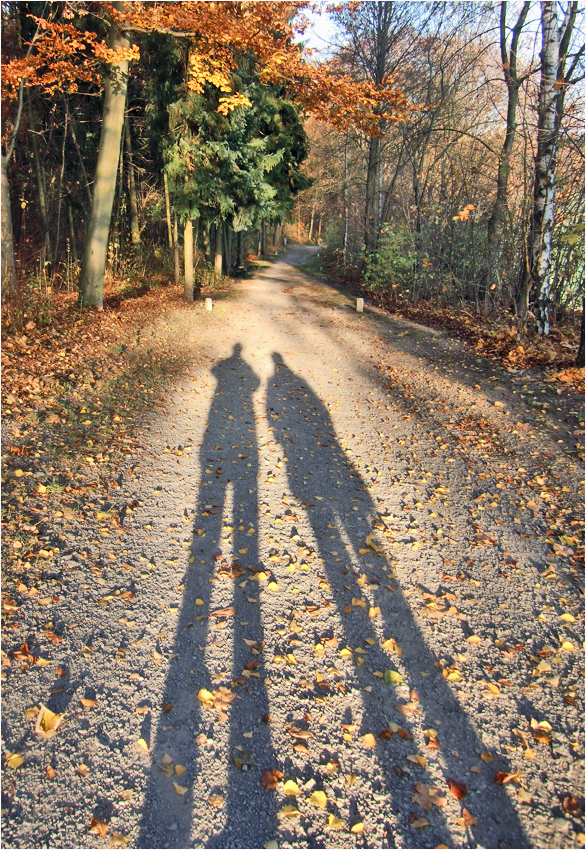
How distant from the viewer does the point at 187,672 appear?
350cm

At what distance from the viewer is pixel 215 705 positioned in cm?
328

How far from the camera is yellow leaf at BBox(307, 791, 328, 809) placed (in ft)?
9.02

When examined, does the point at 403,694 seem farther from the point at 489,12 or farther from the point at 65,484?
the point at 489,12

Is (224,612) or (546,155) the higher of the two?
(546,155)

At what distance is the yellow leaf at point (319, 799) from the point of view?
9.02ft

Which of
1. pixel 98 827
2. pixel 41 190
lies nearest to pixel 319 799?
pixel 98 827

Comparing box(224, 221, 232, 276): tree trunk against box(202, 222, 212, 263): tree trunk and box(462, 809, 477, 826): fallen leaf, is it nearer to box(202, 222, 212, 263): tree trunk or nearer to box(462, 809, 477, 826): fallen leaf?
box(202, 222, 212, 263): tree trunk

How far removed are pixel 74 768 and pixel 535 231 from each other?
11467 millimetres

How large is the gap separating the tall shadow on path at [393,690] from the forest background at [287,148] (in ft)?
18.7

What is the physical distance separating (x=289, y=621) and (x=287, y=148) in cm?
2003

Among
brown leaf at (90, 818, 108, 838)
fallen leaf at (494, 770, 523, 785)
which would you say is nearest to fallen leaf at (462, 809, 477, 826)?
fallen leaf at (494, 770, 523, 785)

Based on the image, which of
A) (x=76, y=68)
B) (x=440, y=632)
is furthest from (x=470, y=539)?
(x=76, y=68)

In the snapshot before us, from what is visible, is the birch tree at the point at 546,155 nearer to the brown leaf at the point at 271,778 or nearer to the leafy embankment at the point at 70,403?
the leafy embankment at the point at 70,403

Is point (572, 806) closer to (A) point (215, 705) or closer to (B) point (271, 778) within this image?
(B) point (271, 778)
